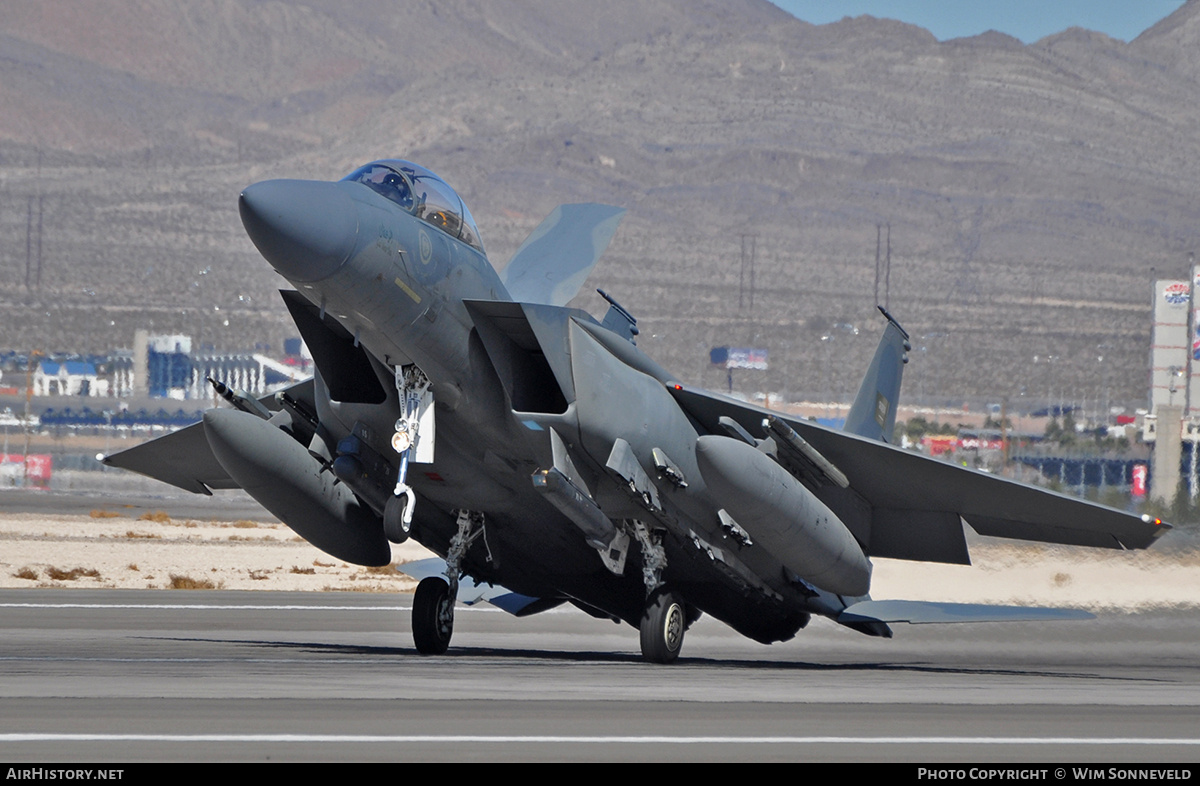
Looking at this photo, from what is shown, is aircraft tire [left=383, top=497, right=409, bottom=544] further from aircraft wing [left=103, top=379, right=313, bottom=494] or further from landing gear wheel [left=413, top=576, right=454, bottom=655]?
aircraft wing [left=103, top=379, right=313, bottom=494]

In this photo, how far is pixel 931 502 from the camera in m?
15.9

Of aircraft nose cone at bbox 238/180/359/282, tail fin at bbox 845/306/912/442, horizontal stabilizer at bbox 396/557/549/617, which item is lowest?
horizontal stabilizer at bbox 396/557/549/617

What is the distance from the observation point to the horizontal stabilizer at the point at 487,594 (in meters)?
17.3

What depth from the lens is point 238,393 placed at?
15.4 meters

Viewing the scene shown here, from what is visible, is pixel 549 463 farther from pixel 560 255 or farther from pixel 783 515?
pixel 560 255

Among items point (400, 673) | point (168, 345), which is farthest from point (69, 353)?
point (400, 673)

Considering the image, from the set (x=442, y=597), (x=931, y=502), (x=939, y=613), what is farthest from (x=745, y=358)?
(x=442, y=597)

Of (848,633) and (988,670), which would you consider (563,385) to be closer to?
(988,670)

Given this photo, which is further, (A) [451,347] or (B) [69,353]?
(B) [69,353]

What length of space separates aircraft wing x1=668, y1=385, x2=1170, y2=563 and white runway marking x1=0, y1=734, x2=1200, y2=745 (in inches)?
221

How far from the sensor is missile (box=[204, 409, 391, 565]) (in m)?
14.2

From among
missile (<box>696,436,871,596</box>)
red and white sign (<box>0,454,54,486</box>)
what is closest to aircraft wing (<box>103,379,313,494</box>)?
missile (<box>696,436,871,596</box>)

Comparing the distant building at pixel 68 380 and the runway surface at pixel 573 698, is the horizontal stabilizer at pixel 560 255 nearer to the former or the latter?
the runway surface at pixel 573 698

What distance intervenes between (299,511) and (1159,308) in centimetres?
8832
